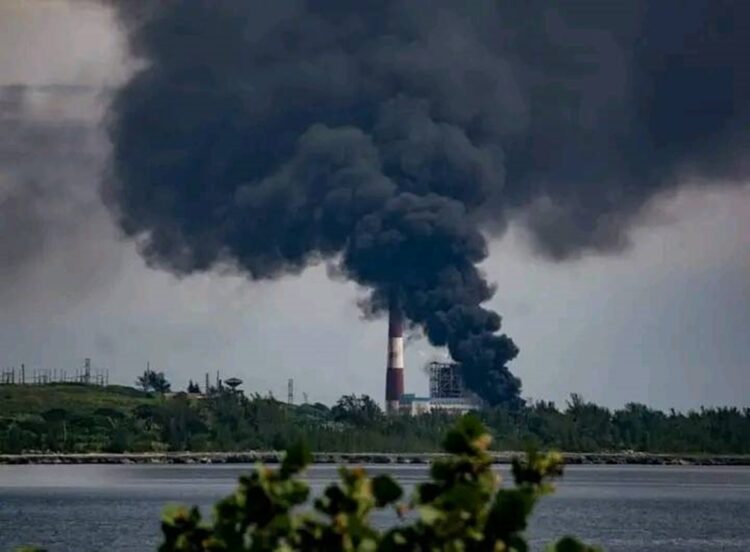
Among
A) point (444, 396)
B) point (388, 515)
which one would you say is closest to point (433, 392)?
point (444, 396)

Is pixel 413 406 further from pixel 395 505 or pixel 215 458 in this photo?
pixel 395 505

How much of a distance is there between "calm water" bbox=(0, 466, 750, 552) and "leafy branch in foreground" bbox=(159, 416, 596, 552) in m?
58.8

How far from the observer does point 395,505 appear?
39.6 ft

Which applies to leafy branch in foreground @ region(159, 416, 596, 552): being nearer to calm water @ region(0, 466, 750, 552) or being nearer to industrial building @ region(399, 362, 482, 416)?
calm water @ region(0, 466, 750, 552)

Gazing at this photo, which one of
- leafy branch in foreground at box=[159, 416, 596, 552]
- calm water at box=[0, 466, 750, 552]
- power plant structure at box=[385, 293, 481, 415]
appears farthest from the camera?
power plant structure at box=[385, 293, 481, 415]

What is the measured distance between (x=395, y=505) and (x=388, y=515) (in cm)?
8206

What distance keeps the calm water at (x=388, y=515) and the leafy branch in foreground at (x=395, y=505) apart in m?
58.8

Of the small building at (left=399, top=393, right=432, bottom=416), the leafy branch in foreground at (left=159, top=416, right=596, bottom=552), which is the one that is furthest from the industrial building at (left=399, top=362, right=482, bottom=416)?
the leafy branch in foreground at (left=159, top=416, right=596, bottom=552)

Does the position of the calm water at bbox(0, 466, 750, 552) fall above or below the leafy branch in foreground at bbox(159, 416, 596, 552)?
above

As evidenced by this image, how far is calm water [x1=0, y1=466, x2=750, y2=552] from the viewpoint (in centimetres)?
7775

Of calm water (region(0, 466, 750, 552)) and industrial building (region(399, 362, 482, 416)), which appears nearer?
calm water (region(0, 466, 750, 552))

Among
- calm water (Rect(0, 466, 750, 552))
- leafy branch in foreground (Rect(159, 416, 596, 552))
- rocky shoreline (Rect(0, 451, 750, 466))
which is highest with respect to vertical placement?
rocky shoreline (Rect(0, 451, 750, 466))

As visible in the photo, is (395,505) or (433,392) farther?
(433,392)

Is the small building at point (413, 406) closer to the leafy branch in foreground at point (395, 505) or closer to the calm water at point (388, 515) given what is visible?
the calm water at point (388, 515)
